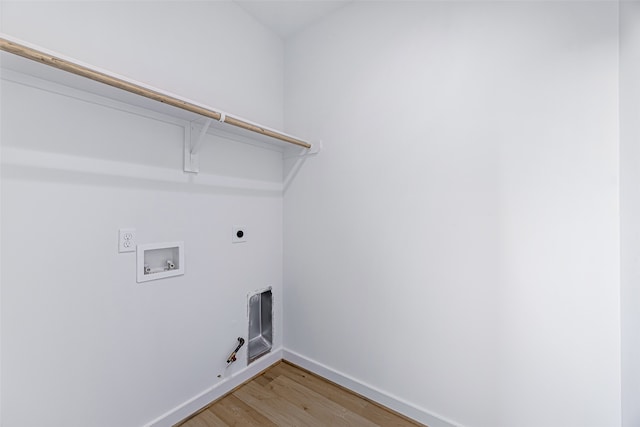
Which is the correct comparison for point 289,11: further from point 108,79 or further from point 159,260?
point 159,260

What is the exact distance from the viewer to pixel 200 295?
1572 millimetres

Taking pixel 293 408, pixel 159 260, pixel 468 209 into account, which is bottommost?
pixel 293 408

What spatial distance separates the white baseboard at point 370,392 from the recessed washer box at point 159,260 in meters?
1.11

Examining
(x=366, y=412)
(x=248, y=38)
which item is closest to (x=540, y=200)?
(x=366, y=412)

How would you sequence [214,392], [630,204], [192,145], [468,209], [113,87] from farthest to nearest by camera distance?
[214,392]
[192,145]
[468,209]
[113,87]
[630,204]

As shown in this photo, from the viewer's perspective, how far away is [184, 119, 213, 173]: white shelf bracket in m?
1.48

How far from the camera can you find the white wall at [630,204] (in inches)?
35.6

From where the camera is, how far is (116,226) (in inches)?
48.8

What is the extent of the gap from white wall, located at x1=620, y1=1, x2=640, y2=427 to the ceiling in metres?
1.45

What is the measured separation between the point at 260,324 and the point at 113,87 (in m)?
1.66

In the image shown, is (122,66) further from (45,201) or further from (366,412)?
(366,412)

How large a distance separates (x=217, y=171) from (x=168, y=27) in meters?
0.79

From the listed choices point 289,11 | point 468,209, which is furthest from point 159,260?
point 289,11

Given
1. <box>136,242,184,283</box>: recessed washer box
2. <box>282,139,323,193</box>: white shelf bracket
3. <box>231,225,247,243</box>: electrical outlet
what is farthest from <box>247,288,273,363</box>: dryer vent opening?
<box>282,139,323,193</box>: white shelf bracket
